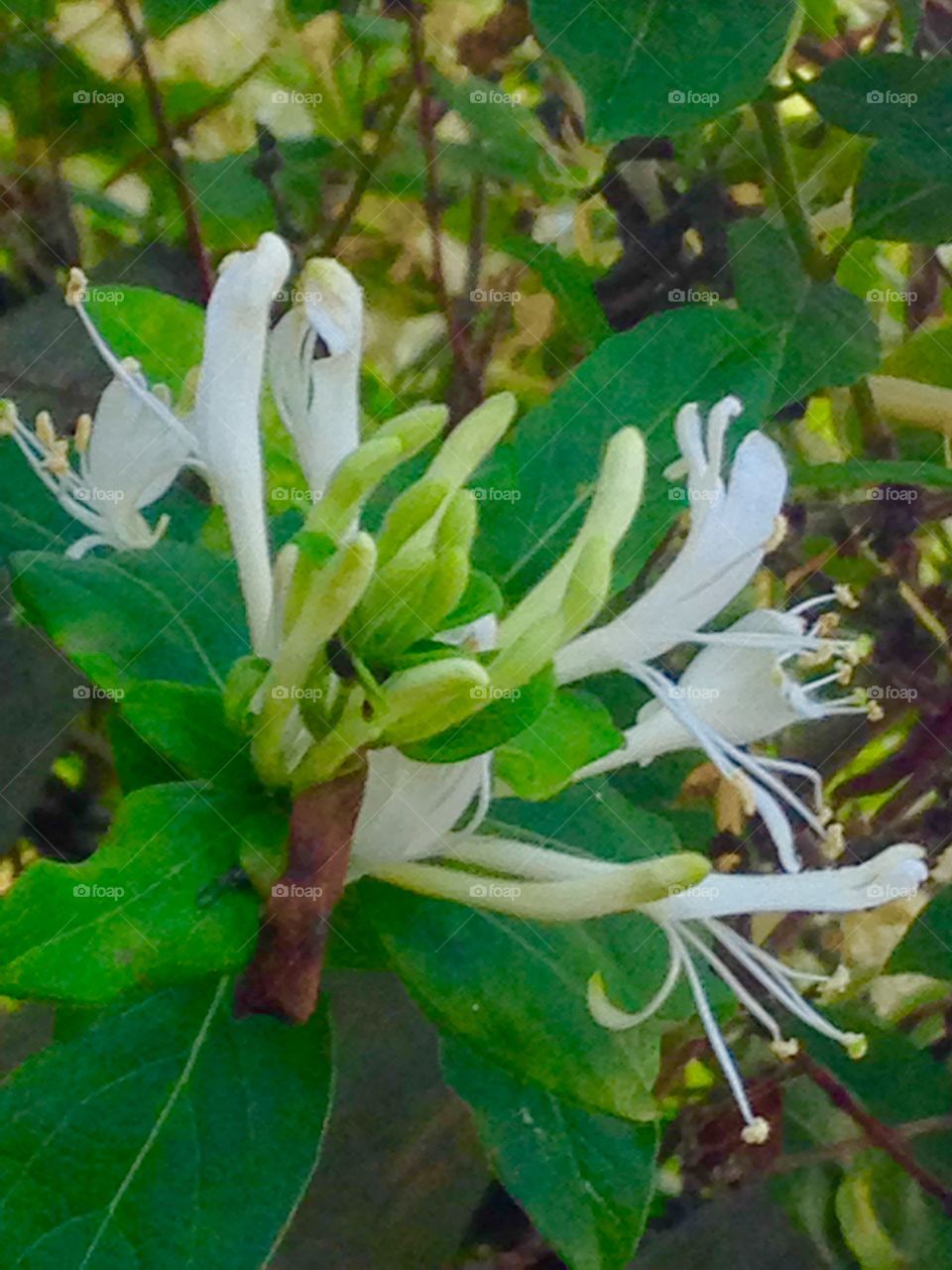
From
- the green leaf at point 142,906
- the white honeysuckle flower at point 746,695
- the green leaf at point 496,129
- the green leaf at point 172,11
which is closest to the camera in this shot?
the green leaf at point 142,906

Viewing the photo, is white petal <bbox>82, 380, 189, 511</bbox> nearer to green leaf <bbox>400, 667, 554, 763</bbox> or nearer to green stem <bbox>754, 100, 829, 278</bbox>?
green leaf <bbox>400, 667, 554, 763</bbox>

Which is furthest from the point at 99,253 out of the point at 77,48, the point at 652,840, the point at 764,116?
the point at 652,840

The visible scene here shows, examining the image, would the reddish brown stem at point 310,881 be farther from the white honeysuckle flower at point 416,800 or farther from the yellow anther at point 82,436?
the yellow anther at point 82,436

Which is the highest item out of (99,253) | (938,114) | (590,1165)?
(99,253)

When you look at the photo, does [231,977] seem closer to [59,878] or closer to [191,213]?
[59,878]

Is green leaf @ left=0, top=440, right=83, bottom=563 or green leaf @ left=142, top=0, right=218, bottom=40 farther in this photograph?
green leaf @ left=142, top=0, right=218, bottom=40

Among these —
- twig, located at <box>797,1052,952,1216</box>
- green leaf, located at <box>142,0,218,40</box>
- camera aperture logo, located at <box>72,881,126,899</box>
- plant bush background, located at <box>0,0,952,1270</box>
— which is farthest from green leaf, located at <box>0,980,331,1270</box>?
green leaf, located at <box>142,0,218,40</box>

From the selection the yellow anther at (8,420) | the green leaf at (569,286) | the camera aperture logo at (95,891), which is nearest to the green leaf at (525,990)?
the camera aperture logo at (95,891)
